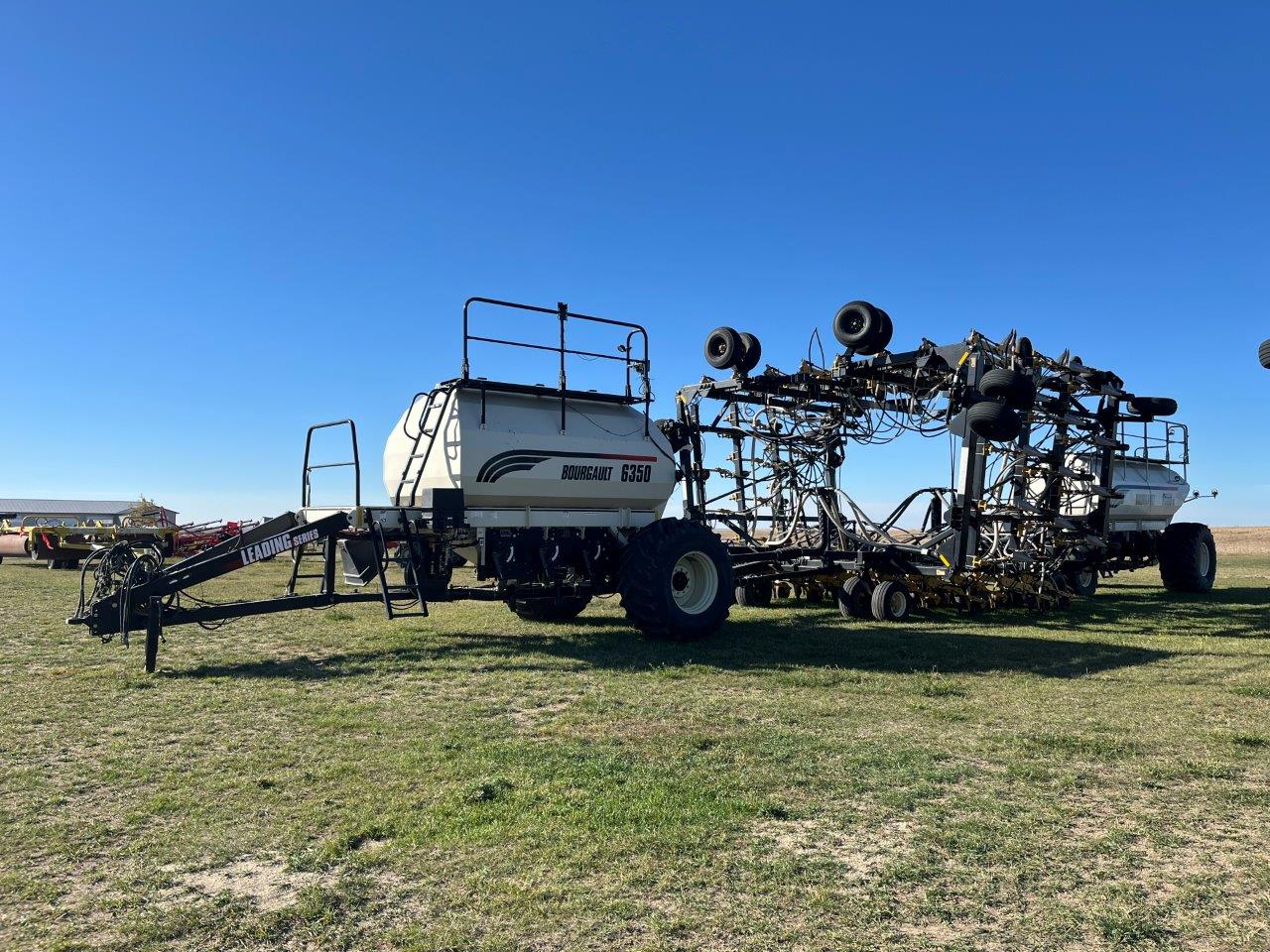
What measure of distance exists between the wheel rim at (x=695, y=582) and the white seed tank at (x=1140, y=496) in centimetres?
1013

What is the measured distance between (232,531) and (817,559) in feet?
71.3

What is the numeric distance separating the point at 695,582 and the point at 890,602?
4219 mm

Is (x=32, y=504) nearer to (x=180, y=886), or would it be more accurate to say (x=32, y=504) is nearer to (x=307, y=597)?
(x=307, y=597)

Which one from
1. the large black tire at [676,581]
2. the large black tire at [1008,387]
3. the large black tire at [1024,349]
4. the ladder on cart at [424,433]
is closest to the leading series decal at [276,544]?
the ladder on cart at [424,433]

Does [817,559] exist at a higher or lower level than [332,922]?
higher

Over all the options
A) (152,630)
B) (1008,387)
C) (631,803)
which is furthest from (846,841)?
(1008,387)

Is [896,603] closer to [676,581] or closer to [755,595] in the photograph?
[755,595]

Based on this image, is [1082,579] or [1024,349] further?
[1082,579]

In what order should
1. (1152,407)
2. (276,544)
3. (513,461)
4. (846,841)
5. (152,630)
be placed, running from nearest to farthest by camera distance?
1. (846,841)
2. (152,630)
3. (276,544)
4. (513,461)
5. (1152,407)

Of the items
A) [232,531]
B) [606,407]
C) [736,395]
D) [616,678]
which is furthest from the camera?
[232,531]

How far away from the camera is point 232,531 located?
29.7m

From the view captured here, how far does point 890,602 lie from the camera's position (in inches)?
584

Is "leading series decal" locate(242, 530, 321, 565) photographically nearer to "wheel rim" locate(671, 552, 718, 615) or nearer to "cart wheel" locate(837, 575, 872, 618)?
"wheel rim" locate(671, 552, 718, 615)

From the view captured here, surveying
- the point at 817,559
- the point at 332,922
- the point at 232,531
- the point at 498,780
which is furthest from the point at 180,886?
the point at 232,531
